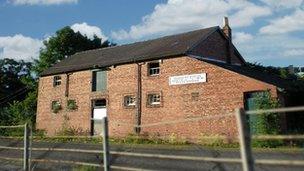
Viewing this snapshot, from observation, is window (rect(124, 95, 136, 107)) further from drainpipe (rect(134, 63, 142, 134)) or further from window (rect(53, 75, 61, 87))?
window (rect(53, 75, 61, 87))

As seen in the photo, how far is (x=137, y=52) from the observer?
1310 inches

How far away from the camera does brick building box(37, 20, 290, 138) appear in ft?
85.7

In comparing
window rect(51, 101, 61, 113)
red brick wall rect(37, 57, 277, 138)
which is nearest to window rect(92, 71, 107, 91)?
Answer: red brick wall rect(37, 57, 277, 138)

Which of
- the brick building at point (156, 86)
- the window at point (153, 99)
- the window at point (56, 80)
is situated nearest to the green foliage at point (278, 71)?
the brick building at point (156, 86)

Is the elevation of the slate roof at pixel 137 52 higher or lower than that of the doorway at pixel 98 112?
higher

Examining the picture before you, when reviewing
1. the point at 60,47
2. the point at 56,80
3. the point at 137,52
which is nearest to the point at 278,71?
the point at 137,52

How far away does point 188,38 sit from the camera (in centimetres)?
3222

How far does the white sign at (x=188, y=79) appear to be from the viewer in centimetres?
2714

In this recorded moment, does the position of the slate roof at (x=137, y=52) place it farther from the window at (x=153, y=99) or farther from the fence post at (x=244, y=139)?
the fence post at (x=244, y=139)

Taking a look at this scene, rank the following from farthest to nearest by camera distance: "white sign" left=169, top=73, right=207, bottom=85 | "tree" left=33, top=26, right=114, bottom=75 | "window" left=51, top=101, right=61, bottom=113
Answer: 1. "tree" left=33, top=26, right=114, bottom=75
2. "window" left=51, top=101, right=61, bottom=113
3. "white sign" left=169, top=73, right=207, bottom=85

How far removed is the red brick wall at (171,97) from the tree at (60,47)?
1480 cm

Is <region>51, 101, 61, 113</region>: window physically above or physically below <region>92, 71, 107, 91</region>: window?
below

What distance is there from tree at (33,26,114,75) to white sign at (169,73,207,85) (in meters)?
25.1

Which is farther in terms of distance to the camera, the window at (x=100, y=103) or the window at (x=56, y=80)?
the window at (x=56, y=80)
